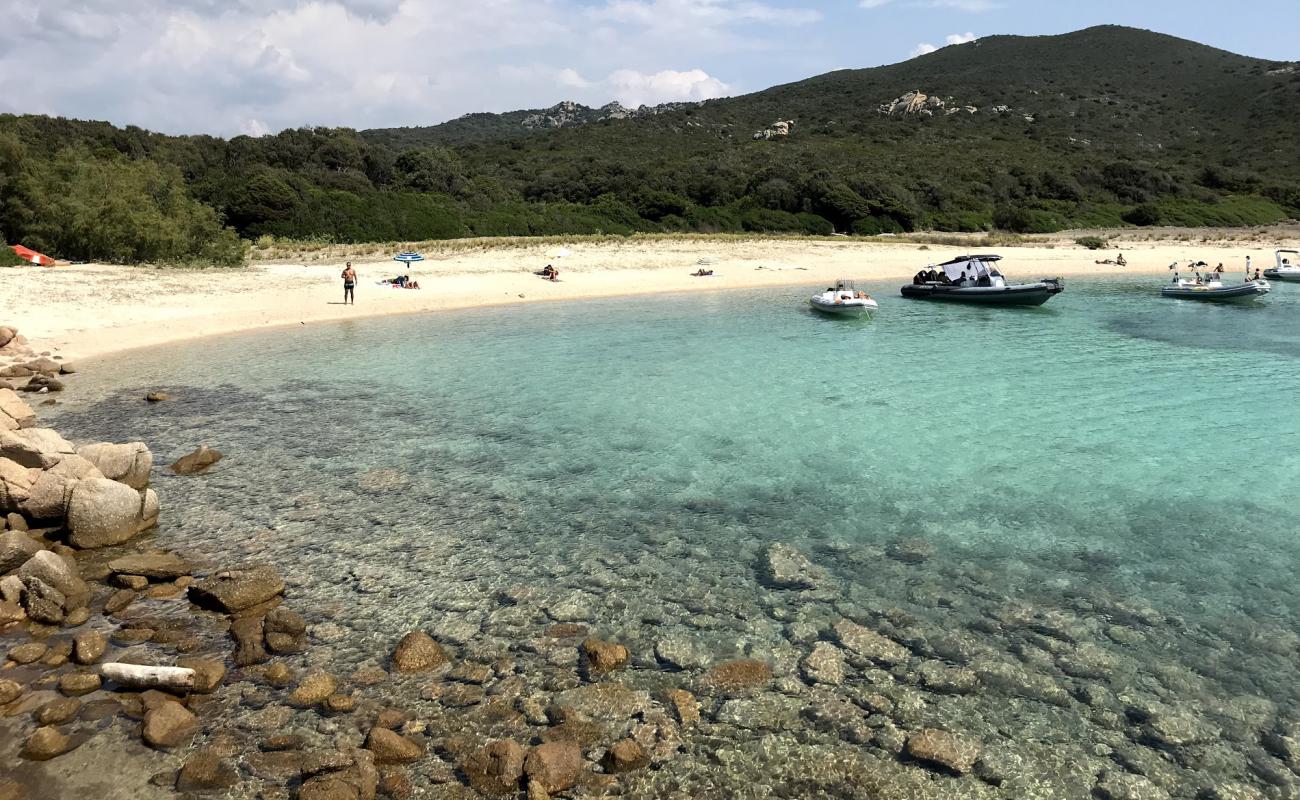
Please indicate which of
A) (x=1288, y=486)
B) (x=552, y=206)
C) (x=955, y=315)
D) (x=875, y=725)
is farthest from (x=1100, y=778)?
(x=552, y=206)

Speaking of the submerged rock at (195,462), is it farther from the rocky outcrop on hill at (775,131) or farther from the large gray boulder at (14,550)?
the rocky outcrop on hill at (775,131)

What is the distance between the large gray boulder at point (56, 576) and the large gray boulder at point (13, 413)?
6306 mm

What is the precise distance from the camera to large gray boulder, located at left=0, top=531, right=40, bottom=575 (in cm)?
891

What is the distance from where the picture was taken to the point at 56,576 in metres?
8.26

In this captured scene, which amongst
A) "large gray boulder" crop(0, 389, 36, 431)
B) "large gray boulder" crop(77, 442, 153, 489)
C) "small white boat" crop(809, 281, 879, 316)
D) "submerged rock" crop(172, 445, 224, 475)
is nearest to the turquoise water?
"submerged rock" crop(172, 445, 224, 475)

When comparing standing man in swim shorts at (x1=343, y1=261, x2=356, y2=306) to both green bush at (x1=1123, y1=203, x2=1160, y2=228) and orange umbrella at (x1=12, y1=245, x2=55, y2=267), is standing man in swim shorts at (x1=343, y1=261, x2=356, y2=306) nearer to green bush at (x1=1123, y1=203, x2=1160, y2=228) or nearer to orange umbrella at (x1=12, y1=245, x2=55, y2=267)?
orange umbrella at (x1=12, y1=245, x2=55, y2=267)

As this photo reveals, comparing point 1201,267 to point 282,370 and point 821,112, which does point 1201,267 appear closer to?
point 282,370

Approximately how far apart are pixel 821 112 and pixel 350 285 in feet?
359

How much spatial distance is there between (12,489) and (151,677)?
5.11 metres

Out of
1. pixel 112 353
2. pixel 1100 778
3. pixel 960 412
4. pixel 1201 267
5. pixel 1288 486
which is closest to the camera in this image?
pixel 1100 778

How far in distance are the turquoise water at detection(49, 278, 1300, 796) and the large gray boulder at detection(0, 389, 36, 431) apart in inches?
38.8

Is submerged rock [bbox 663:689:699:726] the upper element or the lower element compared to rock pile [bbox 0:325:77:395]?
lower

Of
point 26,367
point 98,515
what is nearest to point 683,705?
point 98,515

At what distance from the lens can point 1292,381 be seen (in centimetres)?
2011
